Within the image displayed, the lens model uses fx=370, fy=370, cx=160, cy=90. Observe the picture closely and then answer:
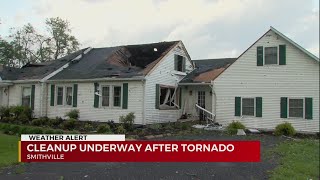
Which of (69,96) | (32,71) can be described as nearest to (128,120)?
(69,96)

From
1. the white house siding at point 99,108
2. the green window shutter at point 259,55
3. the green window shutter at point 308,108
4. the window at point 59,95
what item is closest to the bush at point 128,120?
the white house siding at point 99,108

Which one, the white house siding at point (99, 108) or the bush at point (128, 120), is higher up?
the white house siding at point (99, 108)

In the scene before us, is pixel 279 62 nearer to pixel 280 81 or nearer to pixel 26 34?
pixel 280 81

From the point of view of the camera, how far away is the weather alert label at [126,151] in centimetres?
863

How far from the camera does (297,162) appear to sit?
9.66 metres

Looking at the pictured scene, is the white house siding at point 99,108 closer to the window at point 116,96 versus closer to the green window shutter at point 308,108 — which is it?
the window at point 116,96

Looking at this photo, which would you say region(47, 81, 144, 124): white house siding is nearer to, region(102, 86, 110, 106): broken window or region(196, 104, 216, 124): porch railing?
region(102, 86, 110, 106): broken window

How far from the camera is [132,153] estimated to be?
892cm

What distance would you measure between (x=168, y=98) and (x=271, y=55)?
6939 millimetres

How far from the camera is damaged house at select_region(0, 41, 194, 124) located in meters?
20.4

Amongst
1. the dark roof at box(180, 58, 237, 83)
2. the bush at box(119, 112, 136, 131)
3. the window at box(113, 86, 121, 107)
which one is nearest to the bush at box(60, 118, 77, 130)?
the bush at box(119, 112, 136, 131)

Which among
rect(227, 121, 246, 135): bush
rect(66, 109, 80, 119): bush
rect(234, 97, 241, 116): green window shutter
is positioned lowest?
rect(227, 121, 246, 135): bush

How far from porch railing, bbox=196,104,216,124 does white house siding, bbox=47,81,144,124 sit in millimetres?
3986

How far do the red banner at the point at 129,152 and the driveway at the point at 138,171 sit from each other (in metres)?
0.17
